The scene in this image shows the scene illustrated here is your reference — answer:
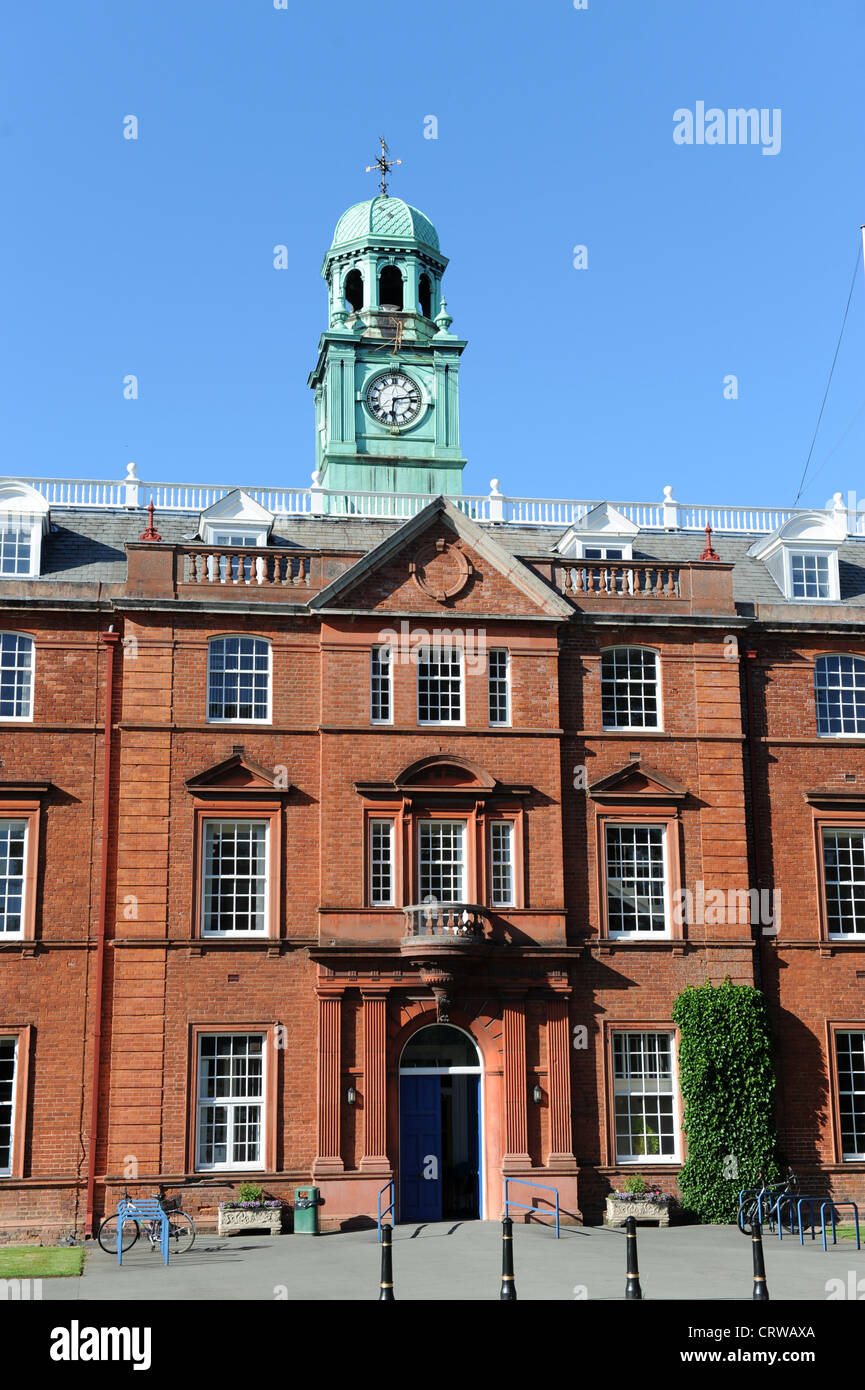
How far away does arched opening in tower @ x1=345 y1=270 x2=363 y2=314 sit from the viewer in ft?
162

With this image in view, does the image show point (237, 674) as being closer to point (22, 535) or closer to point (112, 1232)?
point (22, 535)

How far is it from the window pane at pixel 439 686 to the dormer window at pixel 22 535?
28.2 feet

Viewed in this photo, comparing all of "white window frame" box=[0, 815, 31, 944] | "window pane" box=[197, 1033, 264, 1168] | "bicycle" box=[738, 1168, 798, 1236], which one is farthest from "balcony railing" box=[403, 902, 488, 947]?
"white window frame" box=[0, 815, 31, 944]

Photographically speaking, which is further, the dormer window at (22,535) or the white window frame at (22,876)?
the dormer window at (22,535)

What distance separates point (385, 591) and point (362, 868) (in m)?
5.82

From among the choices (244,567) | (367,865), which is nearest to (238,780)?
(367,865)

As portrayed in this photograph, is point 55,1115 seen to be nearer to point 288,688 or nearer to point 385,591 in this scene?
point 288,688

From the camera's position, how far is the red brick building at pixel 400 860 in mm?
29031

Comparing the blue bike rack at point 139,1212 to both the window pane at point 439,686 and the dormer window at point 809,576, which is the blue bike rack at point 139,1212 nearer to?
the window pane at point 439,686

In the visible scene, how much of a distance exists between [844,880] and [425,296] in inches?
1018

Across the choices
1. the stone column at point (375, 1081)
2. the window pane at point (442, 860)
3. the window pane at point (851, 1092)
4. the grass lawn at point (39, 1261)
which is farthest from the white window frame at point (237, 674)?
the window pane at point (851, 1092)

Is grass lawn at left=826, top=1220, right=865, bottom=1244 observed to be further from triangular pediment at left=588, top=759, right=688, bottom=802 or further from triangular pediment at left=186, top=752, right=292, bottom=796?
triangular pediment at left=186, top=752, right=292, bottom=796

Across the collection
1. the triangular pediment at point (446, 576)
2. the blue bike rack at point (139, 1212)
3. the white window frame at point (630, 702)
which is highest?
the triangular pediment at point (446, 576)
